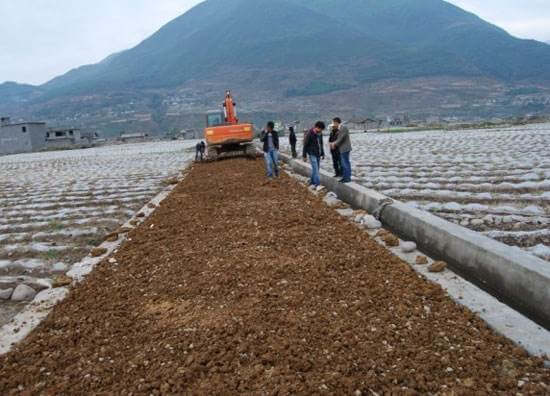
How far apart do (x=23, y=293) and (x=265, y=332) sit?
271 cm

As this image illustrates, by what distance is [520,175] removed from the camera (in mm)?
9344

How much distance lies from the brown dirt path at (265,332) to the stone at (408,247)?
37 centimetres

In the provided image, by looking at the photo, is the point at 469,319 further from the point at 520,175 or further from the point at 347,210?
the point at 520,175

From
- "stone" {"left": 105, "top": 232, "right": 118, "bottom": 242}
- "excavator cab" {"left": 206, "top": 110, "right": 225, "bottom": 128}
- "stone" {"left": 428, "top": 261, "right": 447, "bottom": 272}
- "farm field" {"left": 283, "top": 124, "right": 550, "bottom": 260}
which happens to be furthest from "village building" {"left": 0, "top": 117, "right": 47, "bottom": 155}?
"stone" {"left": 428, "top": 261, "right": 447, "bottom": 272}

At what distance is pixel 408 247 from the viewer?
207 inches

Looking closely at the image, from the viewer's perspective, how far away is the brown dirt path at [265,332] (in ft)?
9.31

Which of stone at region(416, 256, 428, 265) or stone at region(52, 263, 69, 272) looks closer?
stone at region(416, 256, 428, 265)

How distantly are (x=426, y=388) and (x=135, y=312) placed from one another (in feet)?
8.02

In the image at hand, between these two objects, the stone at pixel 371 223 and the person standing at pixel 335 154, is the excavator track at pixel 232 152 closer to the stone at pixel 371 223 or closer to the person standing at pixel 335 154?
the person standing at pixel 335 154

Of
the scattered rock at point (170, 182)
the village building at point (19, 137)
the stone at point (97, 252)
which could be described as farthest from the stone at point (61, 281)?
the village building at point (19, 137)

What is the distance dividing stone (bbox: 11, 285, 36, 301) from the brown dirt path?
518 millimetres

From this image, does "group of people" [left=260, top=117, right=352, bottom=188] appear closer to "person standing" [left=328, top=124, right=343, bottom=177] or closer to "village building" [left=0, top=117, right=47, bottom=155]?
"person standing" [left=328, top=124, right=343, bottom=177]

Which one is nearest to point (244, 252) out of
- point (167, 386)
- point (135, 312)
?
point (135, 312)

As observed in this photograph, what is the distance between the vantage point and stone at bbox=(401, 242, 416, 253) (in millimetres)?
5246
